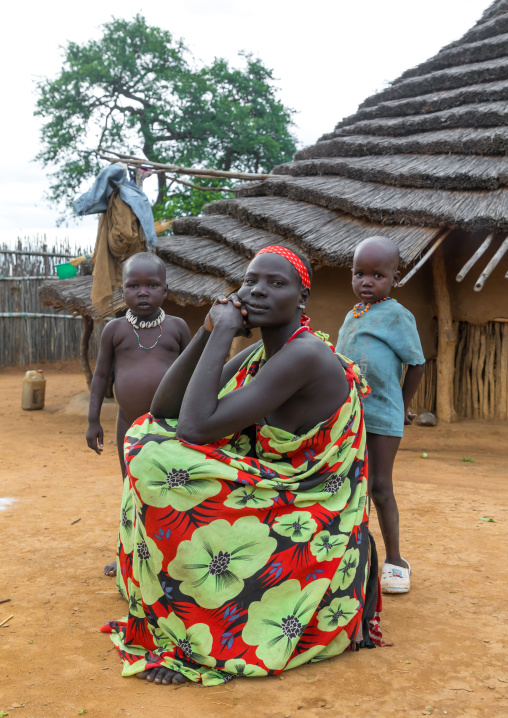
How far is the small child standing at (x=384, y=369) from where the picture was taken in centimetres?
302

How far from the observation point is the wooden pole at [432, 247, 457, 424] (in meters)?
7.53

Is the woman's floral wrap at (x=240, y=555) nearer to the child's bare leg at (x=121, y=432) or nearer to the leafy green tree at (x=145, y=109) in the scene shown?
the child's bare leg at (x=121, y=432)

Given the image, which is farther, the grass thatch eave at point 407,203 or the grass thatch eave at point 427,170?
the grass thatch eave at point 427,170

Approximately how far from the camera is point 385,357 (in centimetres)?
308

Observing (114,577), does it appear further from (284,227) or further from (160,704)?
(284,227)

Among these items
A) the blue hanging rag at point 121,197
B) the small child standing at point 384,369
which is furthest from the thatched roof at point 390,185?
the small child standing at point 384,369

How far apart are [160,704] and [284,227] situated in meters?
6.05

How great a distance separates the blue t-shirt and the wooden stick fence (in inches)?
498

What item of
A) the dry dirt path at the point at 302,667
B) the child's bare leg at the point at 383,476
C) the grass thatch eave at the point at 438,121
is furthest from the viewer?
the grass thatch eave at the point at 438,121

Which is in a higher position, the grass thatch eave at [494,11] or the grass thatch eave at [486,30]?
the grass thatch eave at [494,11]

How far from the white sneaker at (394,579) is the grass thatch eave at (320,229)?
3.82 metres

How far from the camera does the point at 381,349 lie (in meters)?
3.09

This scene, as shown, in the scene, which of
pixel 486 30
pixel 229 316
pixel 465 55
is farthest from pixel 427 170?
pixel 229 316

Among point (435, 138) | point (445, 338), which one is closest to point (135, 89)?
point (435, 138)
